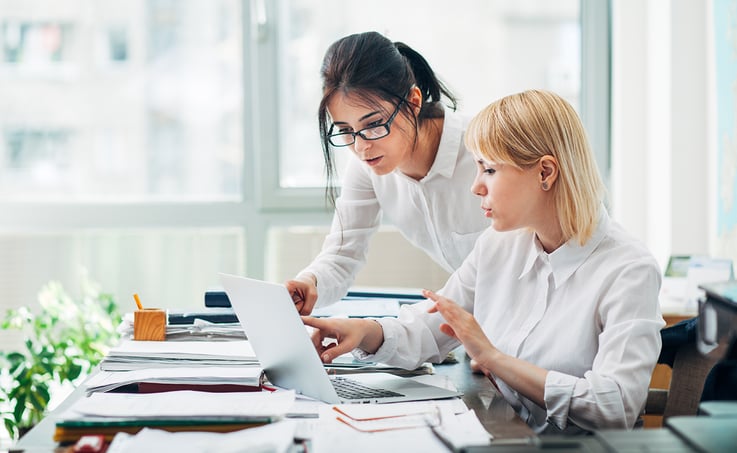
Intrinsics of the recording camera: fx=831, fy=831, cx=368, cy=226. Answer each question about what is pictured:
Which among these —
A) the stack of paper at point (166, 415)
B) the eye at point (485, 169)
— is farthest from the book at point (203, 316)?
the eye at point (485, 169)

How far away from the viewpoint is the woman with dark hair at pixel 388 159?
174 centimetres

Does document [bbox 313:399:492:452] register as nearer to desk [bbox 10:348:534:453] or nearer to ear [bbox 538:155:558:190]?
desk [bbox 10:348:534:453]

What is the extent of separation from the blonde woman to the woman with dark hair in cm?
29

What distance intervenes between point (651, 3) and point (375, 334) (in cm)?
214

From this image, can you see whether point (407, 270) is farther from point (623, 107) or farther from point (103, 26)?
point (103, 26)

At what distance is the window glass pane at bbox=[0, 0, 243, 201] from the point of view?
3352 mm

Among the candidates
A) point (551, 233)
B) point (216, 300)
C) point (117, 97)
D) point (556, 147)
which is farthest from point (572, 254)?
point (117, 97)

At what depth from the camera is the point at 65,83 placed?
11.0ft

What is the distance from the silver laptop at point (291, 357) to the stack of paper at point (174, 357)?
71 millimetres

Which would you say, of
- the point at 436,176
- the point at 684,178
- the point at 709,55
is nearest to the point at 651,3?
the point at 709,55

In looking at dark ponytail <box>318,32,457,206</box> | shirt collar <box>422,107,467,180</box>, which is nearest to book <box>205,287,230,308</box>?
dark ponytail <box>318,32,457,206</box>

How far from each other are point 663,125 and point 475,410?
1993 millimetres

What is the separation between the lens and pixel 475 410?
1.32 meters

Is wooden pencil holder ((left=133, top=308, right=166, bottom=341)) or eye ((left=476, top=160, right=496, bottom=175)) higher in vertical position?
eye ((left=476, top=160, right=496, bottom=175))
